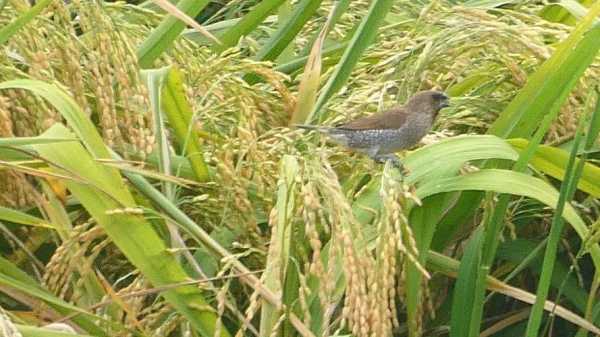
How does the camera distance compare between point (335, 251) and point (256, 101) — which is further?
point (256, 101)

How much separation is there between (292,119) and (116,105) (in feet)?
1.02

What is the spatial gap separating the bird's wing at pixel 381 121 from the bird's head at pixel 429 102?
1.4 inches

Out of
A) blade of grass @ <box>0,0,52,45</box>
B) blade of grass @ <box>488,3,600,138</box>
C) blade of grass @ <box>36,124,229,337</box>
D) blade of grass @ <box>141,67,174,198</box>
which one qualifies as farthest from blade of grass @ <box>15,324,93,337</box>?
blade of grass @ <box>488,3,600,138</box>

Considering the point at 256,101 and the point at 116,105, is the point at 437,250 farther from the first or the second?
the point at 116,105

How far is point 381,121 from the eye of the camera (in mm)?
2547

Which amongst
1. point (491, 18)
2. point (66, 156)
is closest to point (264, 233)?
point (66, 156)

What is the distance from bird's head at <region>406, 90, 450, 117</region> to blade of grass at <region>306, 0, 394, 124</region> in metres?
0.17

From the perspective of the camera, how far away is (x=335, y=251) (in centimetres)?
185

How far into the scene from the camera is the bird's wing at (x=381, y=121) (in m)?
2.39

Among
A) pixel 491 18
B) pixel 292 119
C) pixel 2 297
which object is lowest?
pixel 2 297

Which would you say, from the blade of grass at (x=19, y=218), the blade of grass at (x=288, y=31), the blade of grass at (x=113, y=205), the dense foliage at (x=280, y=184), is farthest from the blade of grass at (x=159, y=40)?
the blade of grass at (x=19, y=218)

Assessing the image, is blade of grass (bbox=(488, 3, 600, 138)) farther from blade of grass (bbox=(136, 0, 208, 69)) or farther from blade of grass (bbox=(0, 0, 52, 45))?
blade of grass (bbox=(0, 0, 52, 45))

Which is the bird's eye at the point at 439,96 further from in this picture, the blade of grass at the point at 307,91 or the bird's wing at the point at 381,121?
the blade of grass at the point at 307,91

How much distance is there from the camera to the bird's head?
2.48m
